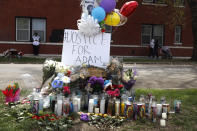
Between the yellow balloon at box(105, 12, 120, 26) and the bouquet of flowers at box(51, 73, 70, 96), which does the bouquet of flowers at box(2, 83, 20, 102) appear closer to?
the bouquet of flowers at box(51, 73, 70, 96)

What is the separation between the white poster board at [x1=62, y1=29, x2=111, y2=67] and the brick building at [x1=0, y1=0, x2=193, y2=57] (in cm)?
1548

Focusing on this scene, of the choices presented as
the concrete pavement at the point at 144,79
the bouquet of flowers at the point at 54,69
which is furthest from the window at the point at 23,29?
the bouquet of flowers at the point at 54,69

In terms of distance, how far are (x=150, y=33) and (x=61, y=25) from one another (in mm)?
8351

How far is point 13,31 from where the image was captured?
19984 millimetres

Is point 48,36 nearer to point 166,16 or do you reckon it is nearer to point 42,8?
point 42,8

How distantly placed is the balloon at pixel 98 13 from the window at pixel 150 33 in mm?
18584

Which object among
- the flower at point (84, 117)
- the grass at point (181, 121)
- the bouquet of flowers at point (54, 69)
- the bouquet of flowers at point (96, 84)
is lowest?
the grass at point (181, 121)

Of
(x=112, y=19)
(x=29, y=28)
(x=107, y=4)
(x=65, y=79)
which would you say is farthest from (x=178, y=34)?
(x=65, y=79)

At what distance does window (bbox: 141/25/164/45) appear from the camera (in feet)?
77.6

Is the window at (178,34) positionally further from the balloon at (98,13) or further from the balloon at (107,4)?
the balloon at (98,13)

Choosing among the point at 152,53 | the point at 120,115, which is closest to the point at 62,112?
the point at 120,115

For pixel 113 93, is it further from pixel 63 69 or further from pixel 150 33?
pixel 150 33

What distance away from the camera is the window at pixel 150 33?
77.6 ft

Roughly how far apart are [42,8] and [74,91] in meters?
16.4
